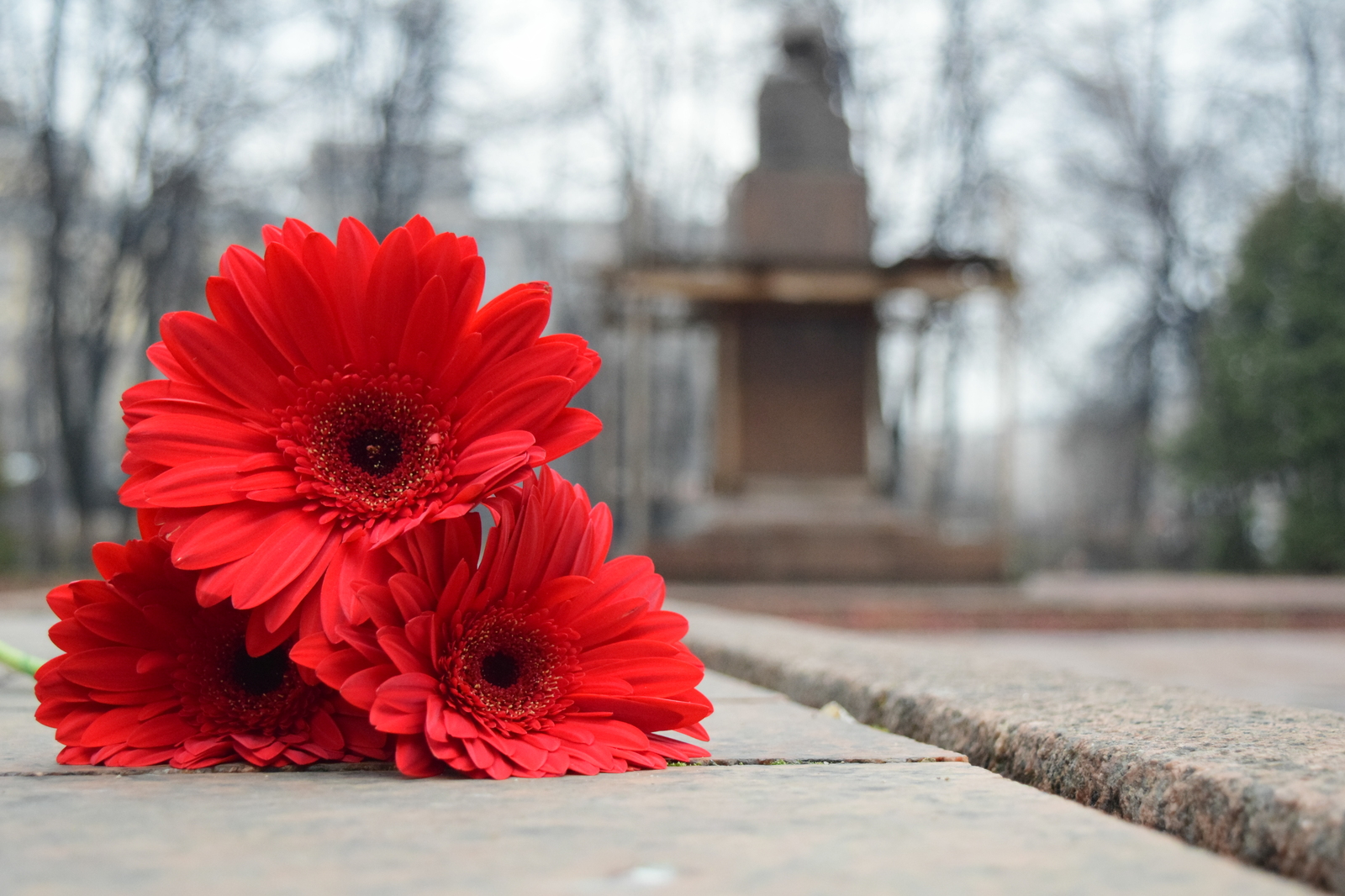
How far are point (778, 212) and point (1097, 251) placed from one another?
15.5 meters

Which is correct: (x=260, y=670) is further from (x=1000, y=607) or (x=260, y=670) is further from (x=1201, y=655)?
(x=1000, y=607)

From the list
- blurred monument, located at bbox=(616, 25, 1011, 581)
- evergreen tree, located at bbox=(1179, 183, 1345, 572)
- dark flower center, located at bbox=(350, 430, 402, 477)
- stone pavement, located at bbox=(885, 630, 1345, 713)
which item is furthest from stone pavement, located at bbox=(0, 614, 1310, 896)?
evergreen tree, located at bbox=(1179, 183, 1345, 572)

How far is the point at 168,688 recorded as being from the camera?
5.05 feet

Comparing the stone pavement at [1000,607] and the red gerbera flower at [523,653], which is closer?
the red gerbera flower at [523,653]

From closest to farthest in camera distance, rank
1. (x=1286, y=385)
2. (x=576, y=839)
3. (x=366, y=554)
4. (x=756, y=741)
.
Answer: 1. (x=576, y=839)
2. (x=366, y=554)
3. (x=756, y=741)
4. (x=1286, y=385)

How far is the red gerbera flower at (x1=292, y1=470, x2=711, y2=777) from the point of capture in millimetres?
1377

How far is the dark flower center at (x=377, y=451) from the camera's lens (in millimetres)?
1447

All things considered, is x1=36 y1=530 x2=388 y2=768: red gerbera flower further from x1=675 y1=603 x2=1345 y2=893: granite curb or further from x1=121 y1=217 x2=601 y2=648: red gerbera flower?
x1=675 y1=603 x2=1345 y2=893: granite curb

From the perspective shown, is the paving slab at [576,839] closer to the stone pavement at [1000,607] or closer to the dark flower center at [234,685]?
the dark flower center at [234,685]

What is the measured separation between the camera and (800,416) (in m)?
12.2

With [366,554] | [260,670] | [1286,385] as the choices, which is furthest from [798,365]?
[366,554]

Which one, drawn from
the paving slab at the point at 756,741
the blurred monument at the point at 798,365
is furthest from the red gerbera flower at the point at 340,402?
the blurred monument at the point at 798,365

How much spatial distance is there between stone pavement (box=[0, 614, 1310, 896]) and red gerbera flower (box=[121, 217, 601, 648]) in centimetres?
24

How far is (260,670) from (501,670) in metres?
0.30
